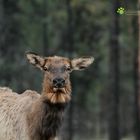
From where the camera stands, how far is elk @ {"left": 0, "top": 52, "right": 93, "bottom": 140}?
1638cm

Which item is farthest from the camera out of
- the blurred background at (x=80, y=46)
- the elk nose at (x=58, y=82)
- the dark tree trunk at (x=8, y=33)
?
the blurred background at (x=80, y=46)

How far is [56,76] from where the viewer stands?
53.9 feet

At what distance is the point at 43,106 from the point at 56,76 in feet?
2.38

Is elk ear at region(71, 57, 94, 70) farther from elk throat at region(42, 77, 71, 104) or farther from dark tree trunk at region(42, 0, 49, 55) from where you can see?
dark tree trunk at region(42, 0, 49, 55)

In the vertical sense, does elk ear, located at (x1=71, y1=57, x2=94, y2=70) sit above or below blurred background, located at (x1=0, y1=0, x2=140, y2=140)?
below

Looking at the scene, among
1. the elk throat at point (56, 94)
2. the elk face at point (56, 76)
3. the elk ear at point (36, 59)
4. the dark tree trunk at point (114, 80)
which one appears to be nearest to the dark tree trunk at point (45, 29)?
the dark tree trunk at point (114, 80)

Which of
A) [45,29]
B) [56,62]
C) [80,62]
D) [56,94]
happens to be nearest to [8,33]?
[45,29]

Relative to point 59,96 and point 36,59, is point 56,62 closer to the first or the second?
point 36,59

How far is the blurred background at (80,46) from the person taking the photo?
110 ft

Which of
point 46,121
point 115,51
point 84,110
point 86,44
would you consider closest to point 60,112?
point 46,121

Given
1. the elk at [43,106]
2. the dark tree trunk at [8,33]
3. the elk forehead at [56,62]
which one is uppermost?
the dark tree trunk at [8,33]

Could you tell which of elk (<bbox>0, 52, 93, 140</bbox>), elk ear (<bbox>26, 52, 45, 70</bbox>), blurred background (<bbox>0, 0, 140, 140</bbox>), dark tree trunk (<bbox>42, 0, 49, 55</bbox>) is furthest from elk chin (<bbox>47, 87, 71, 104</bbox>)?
dark tree trunk (<bbox>42, 0, 49, 55</bbox>)

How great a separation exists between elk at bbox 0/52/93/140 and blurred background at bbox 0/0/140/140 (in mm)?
9914

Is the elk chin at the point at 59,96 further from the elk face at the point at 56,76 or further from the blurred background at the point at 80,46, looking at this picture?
the blurred background at the point at 80,46
